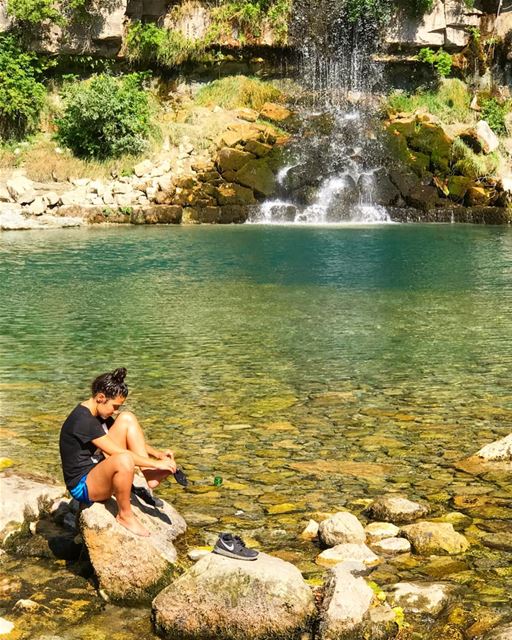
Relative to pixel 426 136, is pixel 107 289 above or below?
below

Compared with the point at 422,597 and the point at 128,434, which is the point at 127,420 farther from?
the point at 422,597

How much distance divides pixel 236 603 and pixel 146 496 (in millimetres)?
1581

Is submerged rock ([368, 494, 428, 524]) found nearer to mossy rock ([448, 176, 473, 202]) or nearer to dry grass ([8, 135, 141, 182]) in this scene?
mossy rock ([448, 176, 473, 202])

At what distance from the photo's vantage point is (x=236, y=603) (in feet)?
17.3

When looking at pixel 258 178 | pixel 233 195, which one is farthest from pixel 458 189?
pixel 233 195

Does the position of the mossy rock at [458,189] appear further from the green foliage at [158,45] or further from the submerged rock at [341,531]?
the submerged rock at [341,531]

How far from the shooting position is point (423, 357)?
42.1 feet

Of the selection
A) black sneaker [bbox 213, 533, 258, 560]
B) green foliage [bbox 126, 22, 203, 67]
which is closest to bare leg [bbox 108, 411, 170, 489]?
black sneaker [bbox 213, 533, 258, 560]

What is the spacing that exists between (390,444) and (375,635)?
3.90 meters

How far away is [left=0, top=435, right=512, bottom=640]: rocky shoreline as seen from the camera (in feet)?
17.2

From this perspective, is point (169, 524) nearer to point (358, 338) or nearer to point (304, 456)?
point (304, 456)

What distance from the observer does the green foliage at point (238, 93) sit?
130ft

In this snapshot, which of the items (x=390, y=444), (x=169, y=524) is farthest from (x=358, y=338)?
(x=169, y=524)

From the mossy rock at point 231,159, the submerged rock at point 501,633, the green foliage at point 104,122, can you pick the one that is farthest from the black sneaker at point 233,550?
the green foliage at point 104,122
